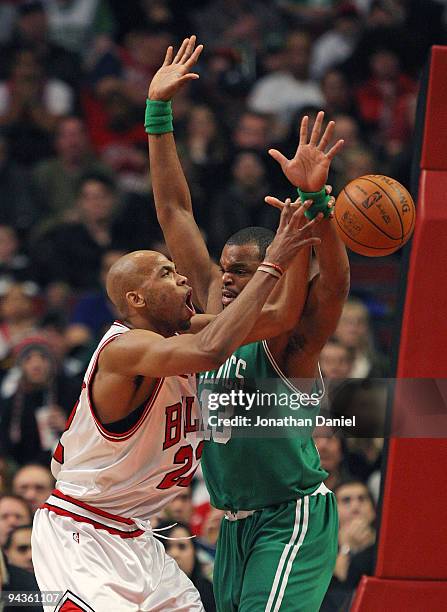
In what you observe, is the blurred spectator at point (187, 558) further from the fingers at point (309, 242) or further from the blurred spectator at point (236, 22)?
the blurred spectator at point (236, 22)

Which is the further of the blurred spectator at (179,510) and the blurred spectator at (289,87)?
the blurred spectator at (289,87)

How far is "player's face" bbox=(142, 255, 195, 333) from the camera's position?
425 centimetres

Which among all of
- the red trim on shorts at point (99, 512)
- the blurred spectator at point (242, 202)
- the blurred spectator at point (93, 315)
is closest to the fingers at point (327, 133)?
the red trim on shorts at point (99, 512)

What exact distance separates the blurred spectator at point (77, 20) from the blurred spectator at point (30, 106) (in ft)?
2.34

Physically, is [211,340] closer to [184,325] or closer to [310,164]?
[184,325]

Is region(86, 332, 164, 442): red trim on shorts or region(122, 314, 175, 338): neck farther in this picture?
region(122, 314, 175, 338): neck

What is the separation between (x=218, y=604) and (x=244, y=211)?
15.4ft

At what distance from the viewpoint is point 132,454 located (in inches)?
166

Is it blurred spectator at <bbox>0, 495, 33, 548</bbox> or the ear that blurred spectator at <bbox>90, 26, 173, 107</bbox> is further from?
the ear

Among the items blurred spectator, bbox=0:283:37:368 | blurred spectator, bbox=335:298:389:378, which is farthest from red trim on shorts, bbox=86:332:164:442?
blurred spectator, bbox=0:283:37:368

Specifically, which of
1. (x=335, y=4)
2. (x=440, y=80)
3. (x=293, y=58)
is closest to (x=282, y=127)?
(x=293, y=58)

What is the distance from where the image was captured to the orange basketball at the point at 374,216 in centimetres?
427

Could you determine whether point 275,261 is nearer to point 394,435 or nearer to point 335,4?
point 394,435

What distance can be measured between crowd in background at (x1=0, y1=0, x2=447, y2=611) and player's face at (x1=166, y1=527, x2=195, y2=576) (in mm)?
276
